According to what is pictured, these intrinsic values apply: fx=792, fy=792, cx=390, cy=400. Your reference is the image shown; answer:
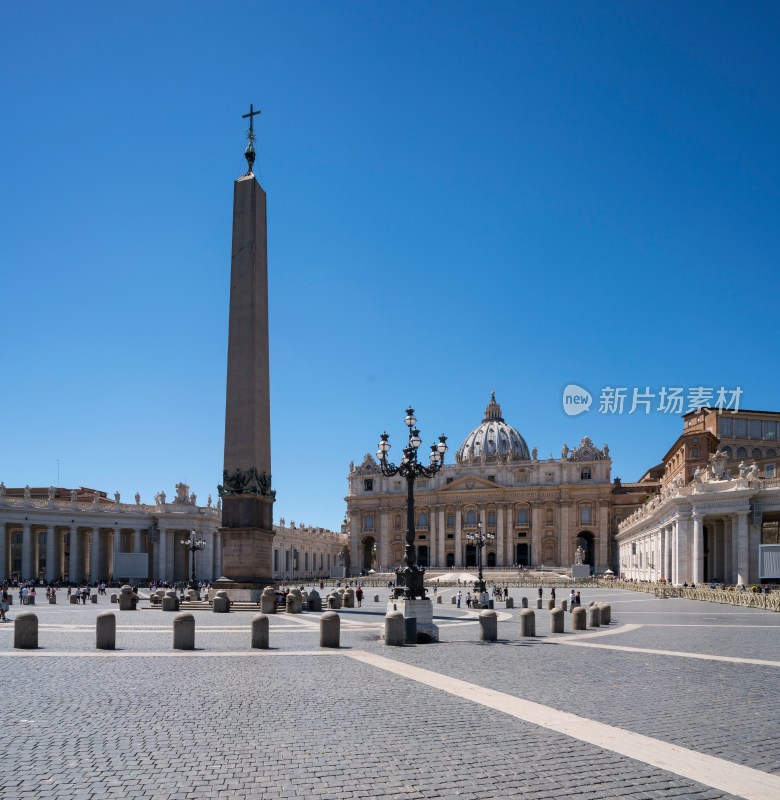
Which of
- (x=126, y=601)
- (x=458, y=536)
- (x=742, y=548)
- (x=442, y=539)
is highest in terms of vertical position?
(x=742, y=548)

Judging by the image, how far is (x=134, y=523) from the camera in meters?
72.8

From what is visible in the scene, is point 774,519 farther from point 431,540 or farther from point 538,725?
point 431,540

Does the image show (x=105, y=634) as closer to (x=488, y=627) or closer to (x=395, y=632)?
(x=395, y=632)

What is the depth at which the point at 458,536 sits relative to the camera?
125500 millimetres

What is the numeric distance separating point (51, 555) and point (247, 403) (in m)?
47.6

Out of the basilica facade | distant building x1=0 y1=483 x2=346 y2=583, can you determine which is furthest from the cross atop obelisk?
the basilica facade

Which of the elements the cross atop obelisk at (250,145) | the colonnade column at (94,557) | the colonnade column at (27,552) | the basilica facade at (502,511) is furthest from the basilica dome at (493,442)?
the cross atop obelisk at (250,145)

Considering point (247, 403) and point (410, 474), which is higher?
point (247, 403)

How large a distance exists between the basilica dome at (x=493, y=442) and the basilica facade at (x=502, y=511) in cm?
1447

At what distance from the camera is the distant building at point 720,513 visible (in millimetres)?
45250

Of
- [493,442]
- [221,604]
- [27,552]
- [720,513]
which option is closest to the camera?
[221,604]

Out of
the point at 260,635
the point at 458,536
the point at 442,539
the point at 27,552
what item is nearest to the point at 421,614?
the point at 260,635

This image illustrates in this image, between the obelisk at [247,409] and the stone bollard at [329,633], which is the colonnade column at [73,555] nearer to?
the obelisk at [247,409]

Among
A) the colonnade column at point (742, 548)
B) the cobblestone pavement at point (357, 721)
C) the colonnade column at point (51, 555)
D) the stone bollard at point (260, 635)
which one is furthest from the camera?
the colonnade column at point (51, 555)
